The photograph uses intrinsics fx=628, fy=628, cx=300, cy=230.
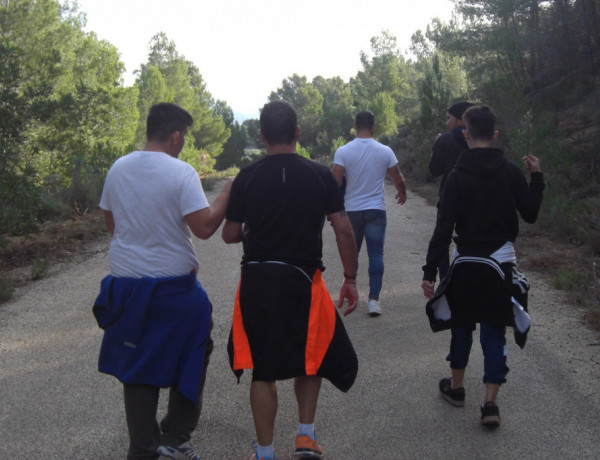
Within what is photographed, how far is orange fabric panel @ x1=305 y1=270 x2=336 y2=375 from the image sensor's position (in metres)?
3.12

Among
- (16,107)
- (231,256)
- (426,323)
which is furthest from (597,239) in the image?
(16,107)

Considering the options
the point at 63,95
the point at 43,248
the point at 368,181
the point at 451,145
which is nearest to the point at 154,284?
the point at 451,145

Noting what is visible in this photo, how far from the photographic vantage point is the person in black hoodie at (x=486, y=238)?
3.72m

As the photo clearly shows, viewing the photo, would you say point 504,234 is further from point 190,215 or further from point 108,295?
point 108,295

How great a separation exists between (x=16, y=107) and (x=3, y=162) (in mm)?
3729

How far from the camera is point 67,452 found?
11.9 feet

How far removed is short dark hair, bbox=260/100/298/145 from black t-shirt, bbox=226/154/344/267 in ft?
0.30

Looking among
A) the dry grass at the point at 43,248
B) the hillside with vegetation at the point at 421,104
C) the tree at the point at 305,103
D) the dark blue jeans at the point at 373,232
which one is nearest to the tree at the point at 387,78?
the tree at the point at 305,103

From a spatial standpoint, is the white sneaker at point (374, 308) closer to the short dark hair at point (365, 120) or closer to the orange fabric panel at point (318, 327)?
the short dark hair at point (365, 120)

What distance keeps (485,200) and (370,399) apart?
1584 mm

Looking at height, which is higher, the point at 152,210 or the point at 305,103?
the point at 305,103

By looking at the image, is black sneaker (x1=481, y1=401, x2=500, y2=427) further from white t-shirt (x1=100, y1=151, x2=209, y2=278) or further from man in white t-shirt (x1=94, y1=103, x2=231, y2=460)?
white t-shirt (x1=100, y1=151, x2=209, y2=278)

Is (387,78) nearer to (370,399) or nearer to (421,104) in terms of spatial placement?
(421,104)

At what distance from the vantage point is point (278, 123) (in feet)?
10.3
